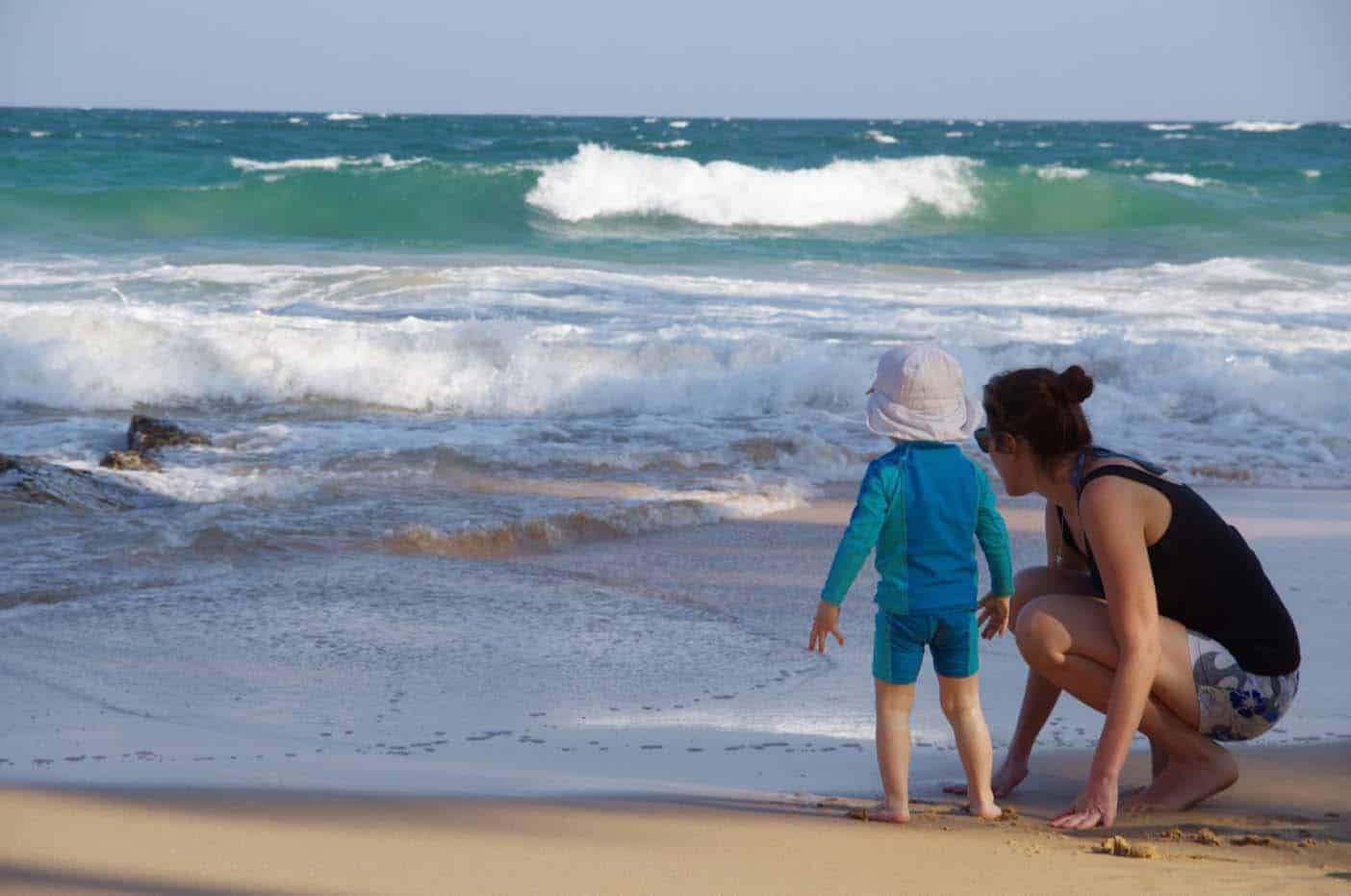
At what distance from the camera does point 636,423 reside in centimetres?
945

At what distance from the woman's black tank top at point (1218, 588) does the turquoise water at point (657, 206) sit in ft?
55.2

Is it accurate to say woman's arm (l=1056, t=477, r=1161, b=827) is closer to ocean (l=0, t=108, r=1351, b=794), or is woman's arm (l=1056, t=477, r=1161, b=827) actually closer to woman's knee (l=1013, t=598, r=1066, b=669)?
woman's knee (l=1013, t=598, r=1066, b=669)

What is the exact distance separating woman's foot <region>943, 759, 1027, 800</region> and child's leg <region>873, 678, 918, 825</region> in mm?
234

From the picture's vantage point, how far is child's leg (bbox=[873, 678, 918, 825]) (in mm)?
3051

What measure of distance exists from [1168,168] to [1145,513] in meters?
32.6

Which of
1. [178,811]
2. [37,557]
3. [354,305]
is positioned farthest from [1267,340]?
[178,811]

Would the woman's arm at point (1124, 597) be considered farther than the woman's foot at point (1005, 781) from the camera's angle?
No

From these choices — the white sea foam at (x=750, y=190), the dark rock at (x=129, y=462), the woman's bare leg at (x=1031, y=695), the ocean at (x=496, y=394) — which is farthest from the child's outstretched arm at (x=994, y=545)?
the white sea foam at (x=750, y=190)

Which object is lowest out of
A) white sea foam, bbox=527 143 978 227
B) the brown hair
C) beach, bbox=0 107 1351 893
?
beach, bbox=0 107 1351 893

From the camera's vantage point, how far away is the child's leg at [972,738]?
10.2ft

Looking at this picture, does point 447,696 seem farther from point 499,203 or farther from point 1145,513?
point 499,203

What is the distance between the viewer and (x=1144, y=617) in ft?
10.1

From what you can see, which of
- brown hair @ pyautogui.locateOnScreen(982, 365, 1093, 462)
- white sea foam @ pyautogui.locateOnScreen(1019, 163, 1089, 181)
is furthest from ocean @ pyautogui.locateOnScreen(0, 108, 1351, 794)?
white sea foam @ pyautogui.locateOnScreen(1019, 163, 1089, 181)

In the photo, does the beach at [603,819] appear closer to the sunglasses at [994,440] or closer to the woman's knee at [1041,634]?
the woman's knee at [1041,634]
